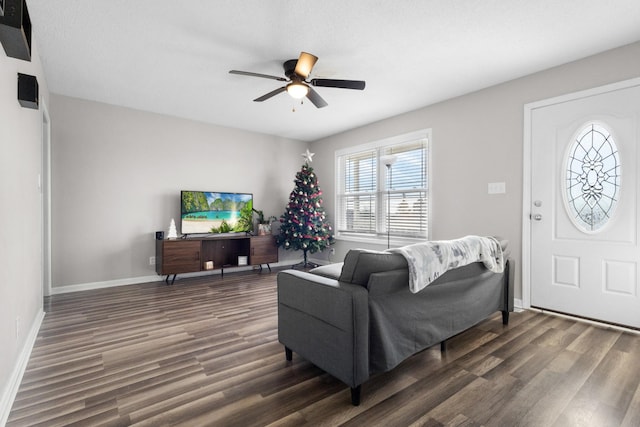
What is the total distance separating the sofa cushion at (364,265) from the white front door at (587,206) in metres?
2.42

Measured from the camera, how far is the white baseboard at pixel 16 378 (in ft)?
5.40

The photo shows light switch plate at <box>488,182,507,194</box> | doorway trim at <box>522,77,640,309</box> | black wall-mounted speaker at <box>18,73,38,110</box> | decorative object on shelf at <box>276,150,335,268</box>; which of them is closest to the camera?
black wall-mounted speaker at <box>18,73,38,110</box>

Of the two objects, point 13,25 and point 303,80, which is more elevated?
point 303,80

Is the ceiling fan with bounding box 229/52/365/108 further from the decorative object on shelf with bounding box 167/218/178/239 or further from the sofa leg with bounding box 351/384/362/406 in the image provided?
the decorative object on shelf with bounding box 167/218/178/239

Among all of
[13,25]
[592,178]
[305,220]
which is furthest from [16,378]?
[592,178]

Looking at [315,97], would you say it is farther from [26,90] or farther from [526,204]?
[526,204]

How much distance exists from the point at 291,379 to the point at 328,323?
1.60 feet

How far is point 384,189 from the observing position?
5.27 m

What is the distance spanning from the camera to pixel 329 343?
185cm

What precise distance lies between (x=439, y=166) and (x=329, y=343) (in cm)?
329

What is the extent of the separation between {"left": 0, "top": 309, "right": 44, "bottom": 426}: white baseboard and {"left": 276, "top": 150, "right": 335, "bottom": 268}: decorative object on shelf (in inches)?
139

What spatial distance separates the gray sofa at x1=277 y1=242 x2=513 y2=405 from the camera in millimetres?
1727

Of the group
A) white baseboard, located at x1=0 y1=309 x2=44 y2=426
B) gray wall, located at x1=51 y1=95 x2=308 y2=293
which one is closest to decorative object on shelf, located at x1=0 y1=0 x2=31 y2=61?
white baseboard, located at x1=0 y1=309 x2=44 y2=426

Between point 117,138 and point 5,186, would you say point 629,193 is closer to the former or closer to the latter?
point 5,186
